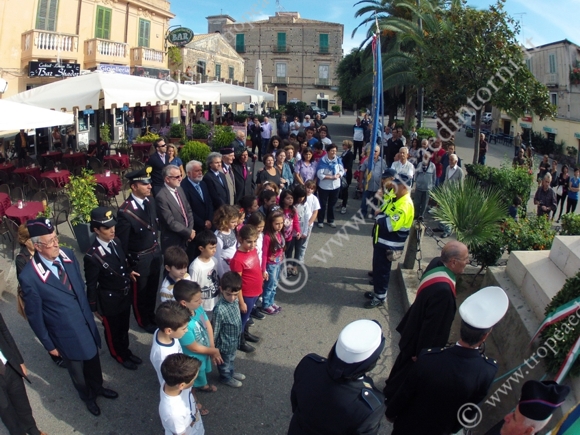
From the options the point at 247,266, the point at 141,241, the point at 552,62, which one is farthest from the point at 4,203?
the point at 552,62

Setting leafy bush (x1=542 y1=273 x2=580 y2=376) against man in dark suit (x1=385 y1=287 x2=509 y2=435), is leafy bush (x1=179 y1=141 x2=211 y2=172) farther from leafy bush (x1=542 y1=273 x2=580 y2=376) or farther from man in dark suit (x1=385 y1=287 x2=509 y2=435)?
man in dark suit (x1=385 y1=287 x2=509 y2=435)

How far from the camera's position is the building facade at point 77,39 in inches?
629

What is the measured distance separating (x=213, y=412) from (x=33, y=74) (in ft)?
55.3

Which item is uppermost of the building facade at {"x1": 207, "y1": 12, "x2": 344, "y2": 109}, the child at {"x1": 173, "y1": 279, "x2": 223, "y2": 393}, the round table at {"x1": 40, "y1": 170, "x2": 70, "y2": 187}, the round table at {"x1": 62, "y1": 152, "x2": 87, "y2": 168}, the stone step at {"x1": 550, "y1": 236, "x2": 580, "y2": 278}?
the building facade at {"x1": 207, "y1": 12, "x2": 344, "y2": 109}

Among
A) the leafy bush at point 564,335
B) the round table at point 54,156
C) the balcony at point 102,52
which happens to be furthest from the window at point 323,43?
the leafy bush at point 564,335

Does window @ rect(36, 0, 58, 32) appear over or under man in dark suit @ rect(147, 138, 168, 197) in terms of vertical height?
over

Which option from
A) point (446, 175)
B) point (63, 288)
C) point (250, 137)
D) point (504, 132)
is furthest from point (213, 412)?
point (504, 132)

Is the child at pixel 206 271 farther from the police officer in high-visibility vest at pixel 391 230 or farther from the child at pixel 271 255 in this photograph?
the police officer in high-visibility vest at pixel 391 230

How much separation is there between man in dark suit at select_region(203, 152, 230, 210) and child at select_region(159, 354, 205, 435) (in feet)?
12.4

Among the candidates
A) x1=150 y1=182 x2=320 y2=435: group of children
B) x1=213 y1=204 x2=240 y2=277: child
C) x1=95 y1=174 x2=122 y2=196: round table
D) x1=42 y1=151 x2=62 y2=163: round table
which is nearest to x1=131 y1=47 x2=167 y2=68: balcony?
x1=42 y1=151 x2=62 y2=163: round table

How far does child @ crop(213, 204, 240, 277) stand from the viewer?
15.3 feet

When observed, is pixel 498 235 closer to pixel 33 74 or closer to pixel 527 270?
pixel 527 270

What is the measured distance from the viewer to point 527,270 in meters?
4.77

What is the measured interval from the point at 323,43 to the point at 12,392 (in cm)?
5686
